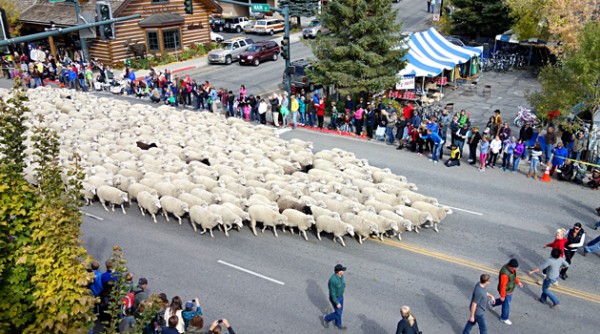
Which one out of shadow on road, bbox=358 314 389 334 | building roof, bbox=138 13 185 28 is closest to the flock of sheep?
shadow on road, bbox=358 314 389 334

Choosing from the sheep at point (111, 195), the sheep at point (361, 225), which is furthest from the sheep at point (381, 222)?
the sheep at point (111, 195)

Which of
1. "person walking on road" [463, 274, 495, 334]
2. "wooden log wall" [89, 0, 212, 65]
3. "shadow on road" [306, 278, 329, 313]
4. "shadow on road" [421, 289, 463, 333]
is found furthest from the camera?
"wooden log wall" [89, 0, 212, 65]

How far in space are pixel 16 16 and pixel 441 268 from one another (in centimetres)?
3987

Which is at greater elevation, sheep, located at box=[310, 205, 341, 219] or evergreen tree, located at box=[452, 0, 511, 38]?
evergreen tree, located at box=[452, 0, 511, 38]

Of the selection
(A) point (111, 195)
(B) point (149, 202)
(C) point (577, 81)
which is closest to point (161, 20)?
(A) point (111, 195)

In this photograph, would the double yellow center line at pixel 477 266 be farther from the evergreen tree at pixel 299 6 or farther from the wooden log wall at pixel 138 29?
the evergreen tree at pixel 299 6

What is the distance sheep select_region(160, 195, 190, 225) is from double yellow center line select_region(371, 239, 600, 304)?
18.2 feet

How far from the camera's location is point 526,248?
14.1m

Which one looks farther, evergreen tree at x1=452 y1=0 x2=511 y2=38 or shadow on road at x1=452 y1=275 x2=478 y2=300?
evergreen tree at x1=452 y1=0 x2=511 y2=38

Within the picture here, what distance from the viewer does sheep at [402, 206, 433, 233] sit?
14598 mm

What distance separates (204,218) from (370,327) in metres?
5.75

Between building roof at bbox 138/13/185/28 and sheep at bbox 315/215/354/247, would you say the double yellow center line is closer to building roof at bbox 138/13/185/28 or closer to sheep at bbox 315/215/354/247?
sheep at bbox 315/215/354/247

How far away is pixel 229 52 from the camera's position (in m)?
39.4

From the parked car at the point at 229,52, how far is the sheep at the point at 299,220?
87.4 ft
